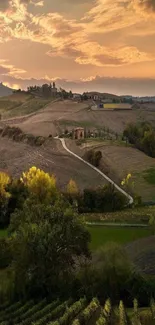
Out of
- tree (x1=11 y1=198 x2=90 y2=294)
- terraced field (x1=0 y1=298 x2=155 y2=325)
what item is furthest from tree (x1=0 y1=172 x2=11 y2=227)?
terraced field (x1=0 y1=298 x2=155 y2=325)

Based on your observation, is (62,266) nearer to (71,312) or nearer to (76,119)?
(71,312)

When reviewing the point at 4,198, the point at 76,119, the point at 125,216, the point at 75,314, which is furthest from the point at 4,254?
the point at 76,119

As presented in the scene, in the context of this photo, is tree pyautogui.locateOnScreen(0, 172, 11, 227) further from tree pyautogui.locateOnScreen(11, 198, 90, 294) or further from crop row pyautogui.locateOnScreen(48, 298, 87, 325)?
crop row pyautogui.locateOnScreen(48, 298, 87, 325)

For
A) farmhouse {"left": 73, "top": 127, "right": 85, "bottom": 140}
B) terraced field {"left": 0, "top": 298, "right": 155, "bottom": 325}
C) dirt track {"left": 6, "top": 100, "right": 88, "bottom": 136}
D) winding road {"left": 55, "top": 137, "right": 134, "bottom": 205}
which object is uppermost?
dirt track {"left": 6, "top": 100, "right": 88, "bottom": 136}

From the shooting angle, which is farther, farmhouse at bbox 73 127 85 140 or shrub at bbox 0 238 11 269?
farmhouse at bbox 73 127 85 140

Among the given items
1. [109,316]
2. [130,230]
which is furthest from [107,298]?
[130,230]

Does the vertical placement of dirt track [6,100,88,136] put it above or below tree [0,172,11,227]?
above
